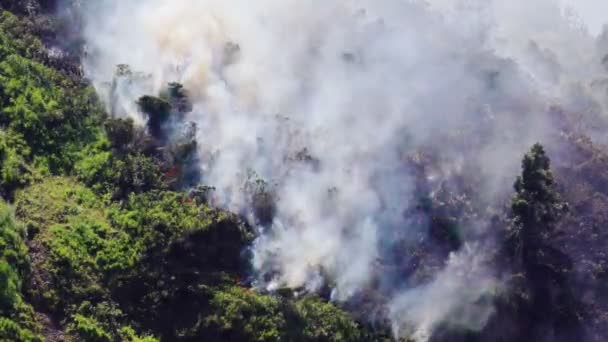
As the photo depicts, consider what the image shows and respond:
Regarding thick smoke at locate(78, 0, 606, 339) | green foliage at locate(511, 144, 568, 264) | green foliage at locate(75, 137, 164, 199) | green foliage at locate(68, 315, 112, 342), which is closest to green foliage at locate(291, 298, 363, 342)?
thick smoke at locate(78, 0, 606, 339)

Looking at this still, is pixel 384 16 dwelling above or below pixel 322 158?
above

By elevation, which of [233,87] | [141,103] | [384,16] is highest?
[384,16]

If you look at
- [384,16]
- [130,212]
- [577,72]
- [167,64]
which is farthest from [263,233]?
[577,72]

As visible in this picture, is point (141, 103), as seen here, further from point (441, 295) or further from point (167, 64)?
point (441, 295)

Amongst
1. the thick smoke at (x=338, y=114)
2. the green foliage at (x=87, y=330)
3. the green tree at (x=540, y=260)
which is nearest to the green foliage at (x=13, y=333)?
the green foliage at (x=87, y=330)

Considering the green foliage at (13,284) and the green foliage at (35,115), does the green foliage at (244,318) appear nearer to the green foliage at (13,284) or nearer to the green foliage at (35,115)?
the green foliage at (13,284)

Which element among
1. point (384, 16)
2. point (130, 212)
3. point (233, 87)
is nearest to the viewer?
point (130, 212)

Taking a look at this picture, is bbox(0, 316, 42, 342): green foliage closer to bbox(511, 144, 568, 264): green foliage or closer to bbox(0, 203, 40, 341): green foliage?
bbox(0, 203, 40, 341): green foliage
